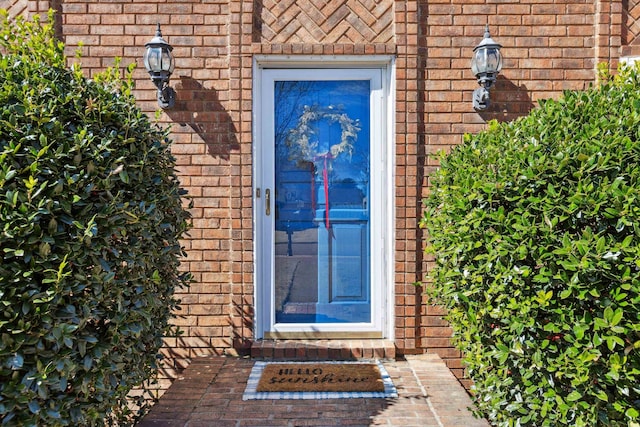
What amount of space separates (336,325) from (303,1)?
274cm

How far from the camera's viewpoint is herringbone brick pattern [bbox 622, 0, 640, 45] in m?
3.65

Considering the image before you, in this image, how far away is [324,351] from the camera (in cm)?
351

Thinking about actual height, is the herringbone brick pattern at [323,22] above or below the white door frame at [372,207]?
above

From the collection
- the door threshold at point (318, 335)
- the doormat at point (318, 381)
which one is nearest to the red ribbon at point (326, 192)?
the door threshold at point (318, 335)

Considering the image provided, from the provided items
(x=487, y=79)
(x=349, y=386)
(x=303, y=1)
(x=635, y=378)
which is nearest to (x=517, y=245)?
(x=635, y=378)

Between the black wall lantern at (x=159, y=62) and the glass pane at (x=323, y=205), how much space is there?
0.94m

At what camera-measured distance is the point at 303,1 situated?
3633 mm

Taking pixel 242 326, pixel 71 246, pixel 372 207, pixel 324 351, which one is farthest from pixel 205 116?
pixel 324 351

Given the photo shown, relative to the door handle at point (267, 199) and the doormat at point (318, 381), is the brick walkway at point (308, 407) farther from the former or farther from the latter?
the door handle at point (267, 199)

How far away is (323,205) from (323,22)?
5.01 ft

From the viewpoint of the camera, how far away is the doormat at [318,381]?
2.88 meters

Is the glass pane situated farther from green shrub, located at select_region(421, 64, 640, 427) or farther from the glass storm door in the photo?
green shrub, located at select_region(421, 64, 640, 427)

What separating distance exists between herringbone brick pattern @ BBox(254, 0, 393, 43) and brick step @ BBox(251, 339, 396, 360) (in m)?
2.51

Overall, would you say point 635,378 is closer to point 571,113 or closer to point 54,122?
point 571,113
